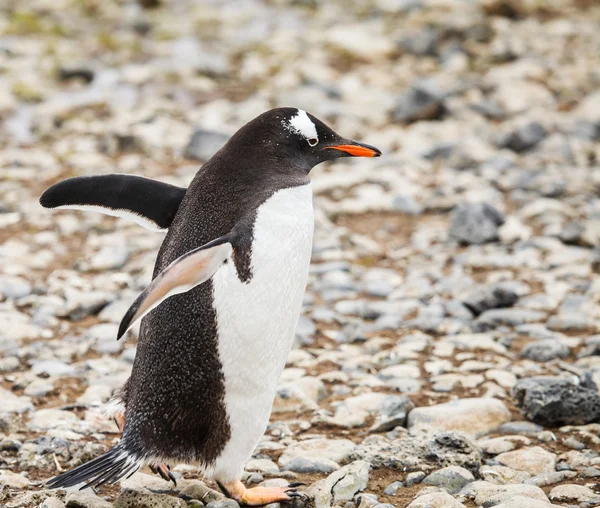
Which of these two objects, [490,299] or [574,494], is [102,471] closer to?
[574,494]

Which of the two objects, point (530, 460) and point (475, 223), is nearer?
point (530, 460)

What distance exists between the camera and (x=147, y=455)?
2883 millimetres

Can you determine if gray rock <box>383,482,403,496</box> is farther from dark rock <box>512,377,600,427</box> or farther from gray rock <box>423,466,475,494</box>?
dark rock <box>512,377,600,427</box>

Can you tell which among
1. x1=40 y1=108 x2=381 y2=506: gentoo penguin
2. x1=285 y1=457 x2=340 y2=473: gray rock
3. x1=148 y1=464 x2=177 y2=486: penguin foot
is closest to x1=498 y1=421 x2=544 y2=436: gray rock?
x1=285 y1=457 x2=340 y2=473: gray rock

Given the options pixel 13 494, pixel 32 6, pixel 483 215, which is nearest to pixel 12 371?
pixel 13 494

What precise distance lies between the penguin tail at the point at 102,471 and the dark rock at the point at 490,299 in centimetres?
230

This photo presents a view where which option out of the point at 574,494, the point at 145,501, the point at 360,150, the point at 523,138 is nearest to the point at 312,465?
the point at 145,501

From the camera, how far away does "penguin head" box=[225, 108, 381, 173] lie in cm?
307

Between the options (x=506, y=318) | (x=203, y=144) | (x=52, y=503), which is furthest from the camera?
(x=203, y=144)

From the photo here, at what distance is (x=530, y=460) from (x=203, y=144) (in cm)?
412

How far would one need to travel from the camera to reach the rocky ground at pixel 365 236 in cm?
325

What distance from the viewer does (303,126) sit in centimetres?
314

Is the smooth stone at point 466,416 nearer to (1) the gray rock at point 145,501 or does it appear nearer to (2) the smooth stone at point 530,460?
(2) the smooth stone at point 530,460

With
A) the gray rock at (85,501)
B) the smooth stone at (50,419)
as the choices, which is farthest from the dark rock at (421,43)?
the gray rock at (85,501)
